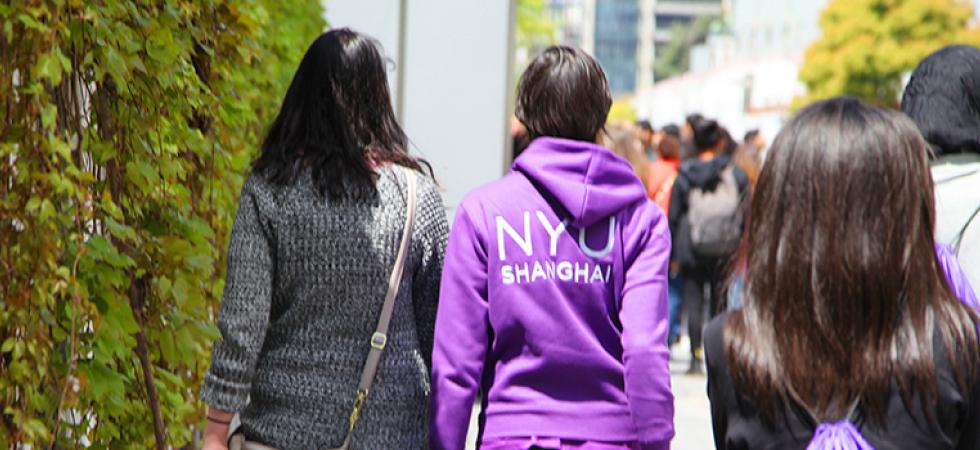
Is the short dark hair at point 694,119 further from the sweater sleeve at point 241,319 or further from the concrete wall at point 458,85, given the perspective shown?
the sweater sleeve at point 241,319

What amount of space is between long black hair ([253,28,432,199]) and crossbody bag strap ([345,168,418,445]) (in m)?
0.13

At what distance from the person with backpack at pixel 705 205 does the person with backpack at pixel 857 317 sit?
8071 mm

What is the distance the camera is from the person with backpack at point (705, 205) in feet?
35.0

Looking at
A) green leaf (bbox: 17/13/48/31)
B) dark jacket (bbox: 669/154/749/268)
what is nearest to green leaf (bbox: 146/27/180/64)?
green leaf (bbox: 17/13/48/31)

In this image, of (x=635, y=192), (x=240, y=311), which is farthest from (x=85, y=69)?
(x=635, y=192)

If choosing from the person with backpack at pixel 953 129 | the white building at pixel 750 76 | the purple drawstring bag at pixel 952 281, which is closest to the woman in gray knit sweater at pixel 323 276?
the purple drawstring bag at pixel 952 281

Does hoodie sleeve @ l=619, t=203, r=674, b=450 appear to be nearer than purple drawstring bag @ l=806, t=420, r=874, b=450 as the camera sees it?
No

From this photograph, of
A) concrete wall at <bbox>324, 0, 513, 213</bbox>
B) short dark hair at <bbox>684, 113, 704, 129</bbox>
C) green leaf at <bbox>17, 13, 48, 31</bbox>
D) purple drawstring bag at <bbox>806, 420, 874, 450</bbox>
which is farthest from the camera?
short dark hair at <bbox>684, 113, 704, 129</bbox>

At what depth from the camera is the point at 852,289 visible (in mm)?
2332

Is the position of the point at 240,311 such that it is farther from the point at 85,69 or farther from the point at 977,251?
the point at 977,251

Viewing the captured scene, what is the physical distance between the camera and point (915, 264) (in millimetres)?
2348

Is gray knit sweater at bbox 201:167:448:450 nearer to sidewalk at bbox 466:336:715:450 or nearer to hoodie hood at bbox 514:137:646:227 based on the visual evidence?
hoodie hood at bbox 514:137:646:227

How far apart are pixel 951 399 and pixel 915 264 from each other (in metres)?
0.21

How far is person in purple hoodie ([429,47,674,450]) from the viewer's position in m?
3.53
